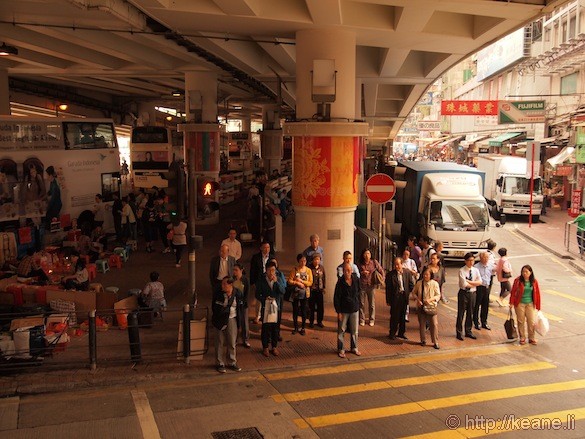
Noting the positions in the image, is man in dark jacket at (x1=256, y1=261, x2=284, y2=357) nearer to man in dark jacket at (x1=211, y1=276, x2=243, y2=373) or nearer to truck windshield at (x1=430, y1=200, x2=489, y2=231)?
man in dark jacket at (x1=211, y1=276, x2=243, y2=373)

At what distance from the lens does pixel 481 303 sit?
1252 cm

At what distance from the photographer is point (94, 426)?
7859mm

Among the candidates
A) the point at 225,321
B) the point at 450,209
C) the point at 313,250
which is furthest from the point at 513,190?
the point at 225,321

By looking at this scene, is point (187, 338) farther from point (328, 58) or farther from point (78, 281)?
point (328, 58)

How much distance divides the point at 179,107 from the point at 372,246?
42.8 meters

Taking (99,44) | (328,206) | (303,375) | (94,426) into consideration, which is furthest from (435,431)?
(99,44)

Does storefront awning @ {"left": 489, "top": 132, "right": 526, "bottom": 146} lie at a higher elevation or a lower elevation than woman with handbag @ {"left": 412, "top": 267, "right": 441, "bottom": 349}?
higher

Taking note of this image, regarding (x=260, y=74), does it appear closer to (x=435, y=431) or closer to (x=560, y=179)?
(x=435, y=431)

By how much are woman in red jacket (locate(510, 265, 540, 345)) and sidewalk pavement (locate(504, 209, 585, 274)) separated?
888 centimetres

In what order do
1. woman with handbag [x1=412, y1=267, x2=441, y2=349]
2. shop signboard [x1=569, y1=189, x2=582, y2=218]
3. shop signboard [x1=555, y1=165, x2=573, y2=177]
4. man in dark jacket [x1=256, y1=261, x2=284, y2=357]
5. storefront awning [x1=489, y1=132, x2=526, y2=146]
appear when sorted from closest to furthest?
man in dark jacket [x1=256, y1=261, x2=284, y2=357] → woman with handbag [x1=412, y1=267, x2=441, y2=349] → shop signboard [x1=569, y1=189, x2=582, y2=218] → shop signboard [x1=555, y1=165, x2=573, y2=177] → storefront awning [x1=489, y1=132, x2=526, y2=146]

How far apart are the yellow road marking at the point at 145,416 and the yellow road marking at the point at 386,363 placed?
6.68 ft

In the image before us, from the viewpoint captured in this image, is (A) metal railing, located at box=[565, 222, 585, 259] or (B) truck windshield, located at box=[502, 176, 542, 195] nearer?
(A) metal railing, located at box=[565, 222, 585, 259]

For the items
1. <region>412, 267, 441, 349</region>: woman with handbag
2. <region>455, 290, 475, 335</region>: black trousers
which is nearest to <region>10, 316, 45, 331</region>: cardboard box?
<region>412, 267, 441, 349</region>: woman with handbag

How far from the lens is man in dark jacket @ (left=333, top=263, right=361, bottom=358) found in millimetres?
10633
